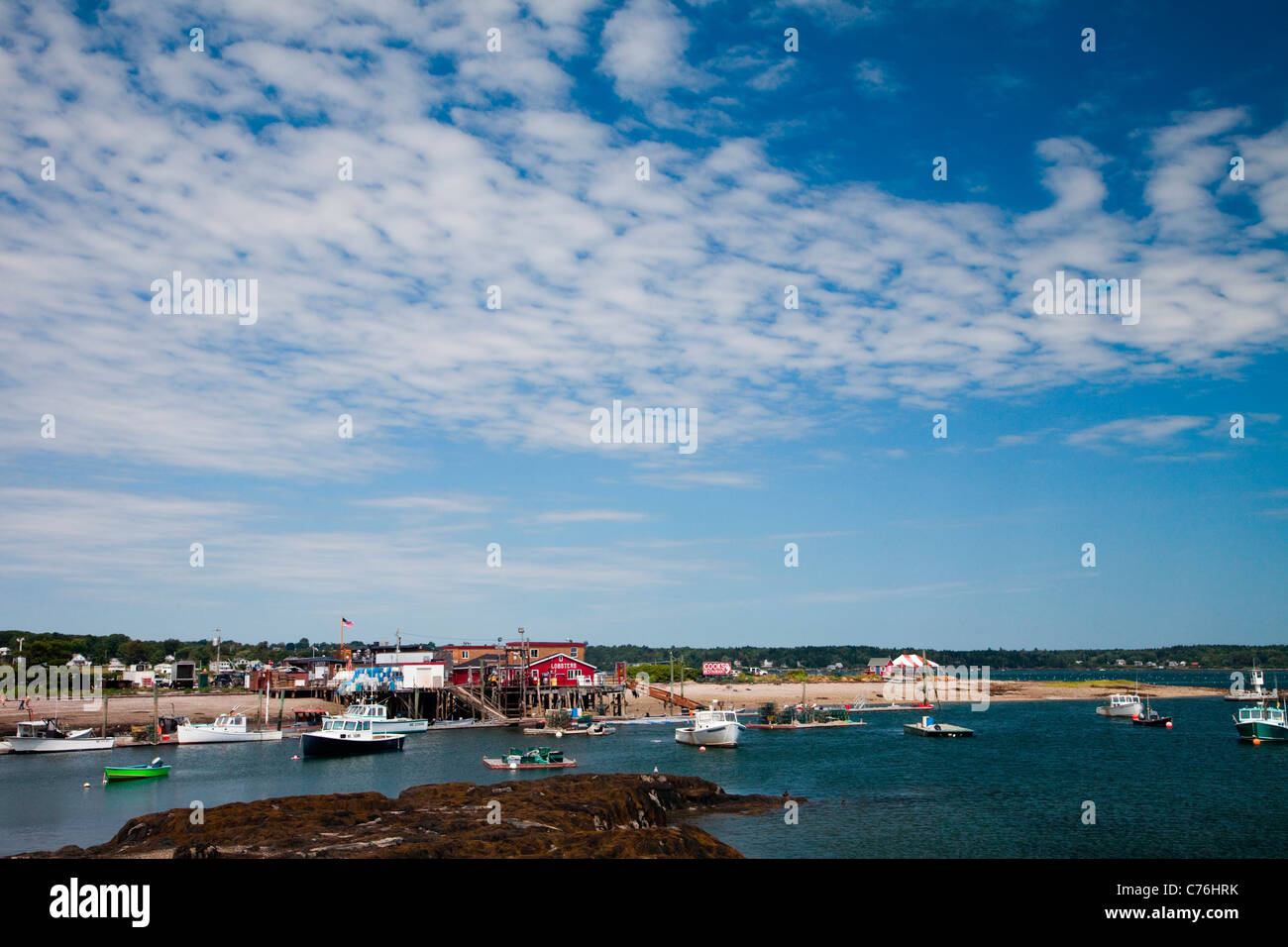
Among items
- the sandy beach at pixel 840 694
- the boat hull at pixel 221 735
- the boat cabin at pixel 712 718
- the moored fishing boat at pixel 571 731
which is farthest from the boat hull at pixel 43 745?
the sandy beach at pixel 840 694

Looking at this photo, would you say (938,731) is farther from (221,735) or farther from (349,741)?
(221,735)

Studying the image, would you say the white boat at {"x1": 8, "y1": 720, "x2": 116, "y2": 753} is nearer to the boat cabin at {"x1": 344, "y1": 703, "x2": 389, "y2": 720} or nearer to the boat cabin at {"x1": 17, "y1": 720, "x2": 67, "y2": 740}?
the boat cabin at {"x1": 17, "y1": 720, "x2": 67, "y2": 740}

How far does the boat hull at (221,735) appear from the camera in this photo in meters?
79.2

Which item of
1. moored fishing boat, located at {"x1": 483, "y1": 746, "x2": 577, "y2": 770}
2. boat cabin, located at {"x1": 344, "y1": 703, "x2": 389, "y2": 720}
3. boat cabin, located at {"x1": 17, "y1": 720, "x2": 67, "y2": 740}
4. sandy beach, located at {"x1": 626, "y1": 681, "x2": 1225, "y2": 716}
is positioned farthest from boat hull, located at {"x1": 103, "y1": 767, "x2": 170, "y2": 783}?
sandy beach, located at {"x1": 626, "y1": 681, "x2": 1225, "y2": 716}

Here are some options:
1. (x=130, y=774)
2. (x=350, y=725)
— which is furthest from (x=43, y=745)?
(x=350, y=725)

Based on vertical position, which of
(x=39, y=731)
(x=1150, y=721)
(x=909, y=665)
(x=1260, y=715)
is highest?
(x=39, y=731)

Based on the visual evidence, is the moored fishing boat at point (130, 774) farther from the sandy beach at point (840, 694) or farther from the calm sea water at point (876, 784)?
the sandy beach at point (840, 694)

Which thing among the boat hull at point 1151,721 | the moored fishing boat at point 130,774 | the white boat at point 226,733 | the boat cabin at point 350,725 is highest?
the moored fishing boat at point 130,774

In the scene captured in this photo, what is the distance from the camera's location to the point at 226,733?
265ft

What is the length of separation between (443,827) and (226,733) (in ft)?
199

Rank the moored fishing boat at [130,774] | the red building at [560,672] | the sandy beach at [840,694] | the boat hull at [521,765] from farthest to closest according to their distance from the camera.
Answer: the sandy beach at [840,694]
the red building at [560,672]
the boat hull at [521,765]
the moored fishing boat at [130,774]

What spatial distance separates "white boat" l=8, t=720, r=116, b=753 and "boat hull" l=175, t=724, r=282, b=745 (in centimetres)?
555

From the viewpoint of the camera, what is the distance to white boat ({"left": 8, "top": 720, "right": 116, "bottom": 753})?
72.2 metres
